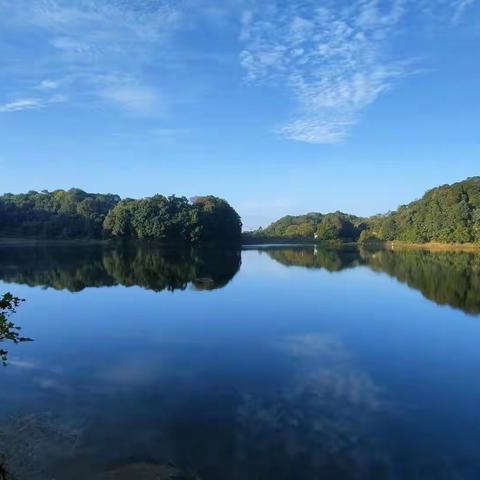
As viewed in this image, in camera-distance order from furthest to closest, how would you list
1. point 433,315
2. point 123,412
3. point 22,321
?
point 433,315
point 22,321
point 123,412

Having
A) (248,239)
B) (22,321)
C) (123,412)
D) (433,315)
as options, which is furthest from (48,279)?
(248,239)

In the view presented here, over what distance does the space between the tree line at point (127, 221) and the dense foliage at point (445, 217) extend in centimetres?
4298

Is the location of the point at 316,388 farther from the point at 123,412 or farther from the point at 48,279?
the point at 48,279

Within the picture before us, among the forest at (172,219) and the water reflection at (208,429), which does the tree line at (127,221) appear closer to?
the forest at (172,219)

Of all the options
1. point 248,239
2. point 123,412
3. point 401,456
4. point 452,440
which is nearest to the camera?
point 401,456

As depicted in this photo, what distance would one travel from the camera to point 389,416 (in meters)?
11.5

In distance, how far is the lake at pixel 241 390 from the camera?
29.8 ft

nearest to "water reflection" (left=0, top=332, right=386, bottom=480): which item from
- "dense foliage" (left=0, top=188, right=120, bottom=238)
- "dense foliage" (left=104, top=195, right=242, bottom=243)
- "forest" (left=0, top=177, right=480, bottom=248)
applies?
"dense foliage" (left=104, top=195, right=242, bottom=243)

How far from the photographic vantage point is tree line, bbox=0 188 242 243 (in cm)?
9962

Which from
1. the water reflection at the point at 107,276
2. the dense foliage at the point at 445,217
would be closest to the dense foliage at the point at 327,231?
the dense foliage at the point at 445,217

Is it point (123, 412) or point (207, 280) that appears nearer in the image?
point (123, 412)

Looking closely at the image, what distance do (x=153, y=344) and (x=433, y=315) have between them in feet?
46.0

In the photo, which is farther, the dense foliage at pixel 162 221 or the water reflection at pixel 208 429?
the dense foliage at pixel 162 221

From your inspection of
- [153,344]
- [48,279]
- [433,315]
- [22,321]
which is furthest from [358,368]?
[48,279]
